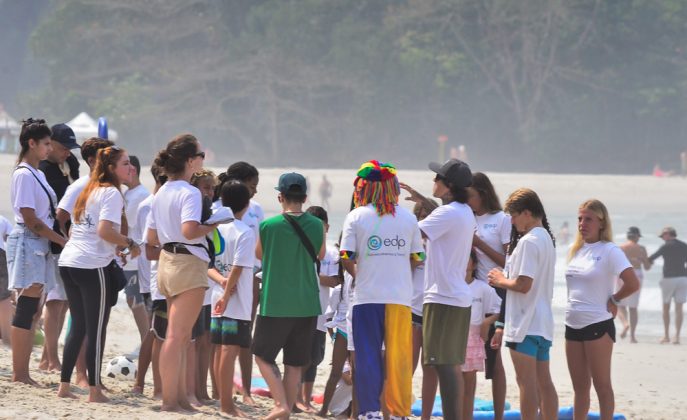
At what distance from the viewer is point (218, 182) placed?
721cm

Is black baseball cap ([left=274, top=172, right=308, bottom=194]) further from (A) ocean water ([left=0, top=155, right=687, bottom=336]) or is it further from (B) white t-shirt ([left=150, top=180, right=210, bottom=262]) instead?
(A) ocean water ([left=0, top=155, right=687, bottom=336])

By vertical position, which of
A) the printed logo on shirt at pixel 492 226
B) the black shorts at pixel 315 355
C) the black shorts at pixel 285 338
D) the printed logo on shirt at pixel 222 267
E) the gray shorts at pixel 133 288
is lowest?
the black shorts at pixel 315 355

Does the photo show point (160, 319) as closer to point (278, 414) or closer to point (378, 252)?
point (278, 414)

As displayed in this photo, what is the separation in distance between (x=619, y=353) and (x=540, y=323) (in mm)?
8213

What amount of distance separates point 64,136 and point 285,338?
188cm


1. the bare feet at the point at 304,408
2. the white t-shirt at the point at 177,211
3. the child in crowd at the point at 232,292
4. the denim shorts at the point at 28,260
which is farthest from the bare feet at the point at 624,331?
the white t-shirt at the point at 177,211

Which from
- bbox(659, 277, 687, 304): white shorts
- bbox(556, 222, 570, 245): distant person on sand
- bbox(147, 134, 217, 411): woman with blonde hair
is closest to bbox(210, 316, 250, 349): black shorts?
bbox(147, 134, 217, 411): woman with blonde hair

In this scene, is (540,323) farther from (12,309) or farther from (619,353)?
(619,353)

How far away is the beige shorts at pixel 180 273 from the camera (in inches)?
239

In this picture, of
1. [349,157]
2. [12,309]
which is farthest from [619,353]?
[349,157]

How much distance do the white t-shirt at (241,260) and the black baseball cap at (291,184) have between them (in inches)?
18.8

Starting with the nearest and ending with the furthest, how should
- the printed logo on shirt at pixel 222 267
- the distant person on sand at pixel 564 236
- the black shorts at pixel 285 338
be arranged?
the black shorts at pixel 285 338 → the printed logo on shirt at pixel 222 267 → the distant person on sand at pixel 564 236

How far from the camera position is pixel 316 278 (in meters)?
6.25

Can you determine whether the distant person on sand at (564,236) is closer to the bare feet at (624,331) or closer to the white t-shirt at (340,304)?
the bare feet at (624,331)
